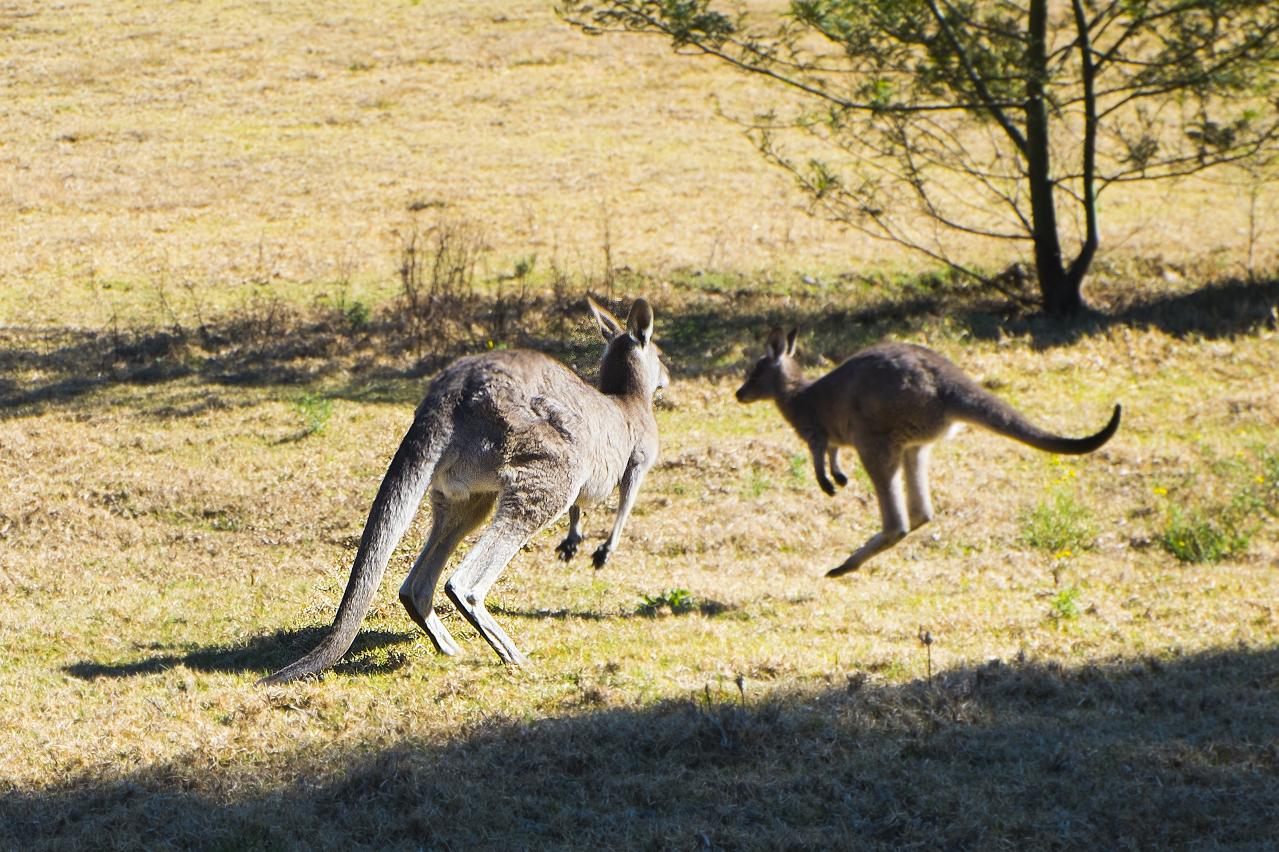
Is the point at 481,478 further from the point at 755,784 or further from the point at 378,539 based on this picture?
the point at 755,784

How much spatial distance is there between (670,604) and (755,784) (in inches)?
109

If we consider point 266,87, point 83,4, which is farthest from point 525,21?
point 83,4

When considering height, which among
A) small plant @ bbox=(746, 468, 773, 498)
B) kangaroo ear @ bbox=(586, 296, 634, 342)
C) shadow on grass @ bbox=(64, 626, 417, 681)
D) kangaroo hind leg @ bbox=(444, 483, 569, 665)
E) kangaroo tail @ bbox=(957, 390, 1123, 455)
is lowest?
shadow on grass @ bbox=(64, 626, 417, 681)

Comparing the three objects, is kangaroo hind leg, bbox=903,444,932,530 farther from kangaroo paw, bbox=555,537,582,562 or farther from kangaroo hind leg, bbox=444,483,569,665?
kangaroo hind leg, bbox=444,483,569,665

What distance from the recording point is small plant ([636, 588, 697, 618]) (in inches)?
294

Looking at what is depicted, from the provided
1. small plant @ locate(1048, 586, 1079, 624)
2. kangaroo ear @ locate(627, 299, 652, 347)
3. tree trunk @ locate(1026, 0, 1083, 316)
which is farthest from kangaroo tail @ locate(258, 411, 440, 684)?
tree trunk @ locate(1026, 0, 1083, 316)

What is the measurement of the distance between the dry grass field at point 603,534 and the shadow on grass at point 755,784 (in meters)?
0.02

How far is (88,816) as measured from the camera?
4668 mm

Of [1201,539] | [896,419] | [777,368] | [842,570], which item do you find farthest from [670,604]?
[1201,539]

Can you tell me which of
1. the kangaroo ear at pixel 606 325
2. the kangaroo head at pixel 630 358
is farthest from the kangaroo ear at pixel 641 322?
the kangaroo ear at pixel 606 325

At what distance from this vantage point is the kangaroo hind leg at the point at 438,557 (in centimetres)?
646

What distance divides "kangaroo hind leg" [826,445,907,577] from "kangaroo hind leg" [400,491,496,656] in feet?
8.07

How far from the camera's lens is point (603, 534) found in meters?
9.37

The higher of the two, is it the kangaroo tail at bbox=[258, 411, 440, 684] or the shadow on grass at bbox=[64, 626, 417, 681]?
the kangaroo tail at bbox=[258, 411, 440, 684]
